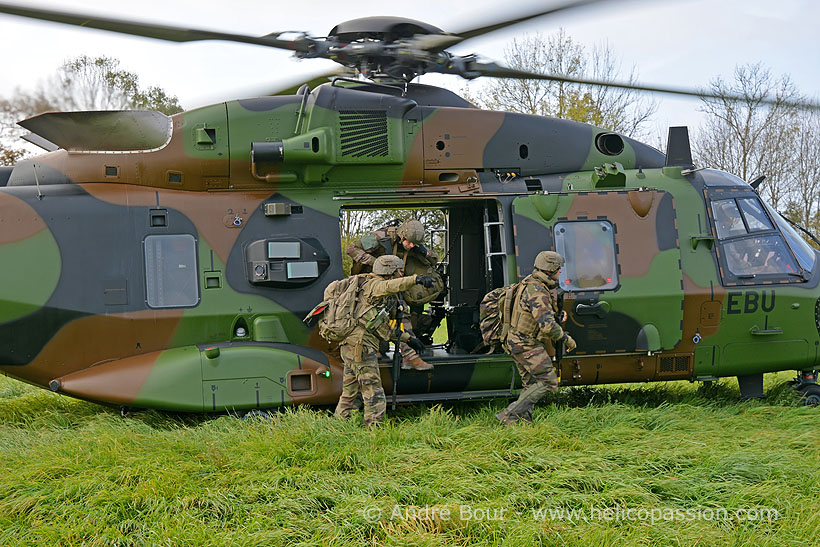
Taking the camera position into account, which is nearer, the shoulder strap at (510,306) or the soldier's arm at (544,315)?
the soldier's arm at (544,315)

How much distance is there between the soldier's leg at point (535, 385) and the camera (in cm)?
632

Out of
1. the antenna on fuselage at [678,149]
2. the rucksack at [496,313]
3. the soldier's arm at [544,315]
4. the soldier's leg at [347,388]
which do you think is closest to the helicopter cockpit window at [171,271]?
the soldier's leg at [347,388]

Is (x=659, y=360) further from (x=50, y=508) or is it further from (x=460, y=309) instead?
(x=50, y=508)

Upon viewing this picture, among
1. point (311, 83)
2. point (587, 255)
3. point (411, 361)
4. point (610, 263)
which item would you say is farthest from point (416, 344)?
point (311, 83)

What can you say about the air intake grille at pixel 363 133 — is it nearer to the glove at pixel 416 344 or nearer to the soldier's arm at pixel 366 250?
the soldier's arm at pixel 366 250

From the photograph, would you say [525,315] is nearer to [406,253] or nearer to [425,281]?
[425,281]

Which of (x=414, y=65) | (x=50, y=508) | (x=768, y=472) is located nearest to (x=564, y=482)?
(x=768, y=472)

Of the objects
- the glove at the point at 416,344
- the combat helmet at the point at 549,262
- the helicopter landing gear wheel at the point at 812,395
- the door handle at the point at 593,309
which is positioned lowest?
the helicopter landing gear wheel at the point at 812,395

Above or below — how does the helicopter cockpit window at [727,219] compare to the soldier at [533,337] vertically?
above

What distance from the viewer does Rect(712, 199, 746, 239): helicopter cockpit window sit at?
24.0 feet

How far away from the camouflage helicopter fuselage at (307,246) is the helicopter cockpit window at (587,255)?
0.02 m

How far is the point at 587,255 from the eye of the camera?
278 inches

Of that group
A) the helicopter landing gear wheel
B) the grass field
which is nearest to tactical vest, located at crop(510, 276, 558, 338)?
the grass field

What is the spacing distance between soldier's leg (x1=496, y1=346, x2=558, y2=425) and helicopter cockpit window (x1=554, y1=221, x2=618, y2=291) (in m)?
0.91
